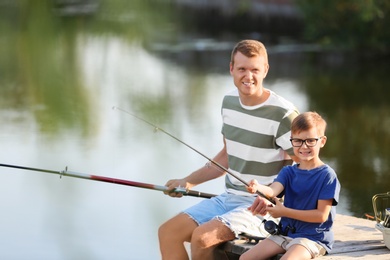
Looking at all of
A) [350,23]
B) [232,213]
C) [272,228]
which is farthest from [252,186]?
[350,23]

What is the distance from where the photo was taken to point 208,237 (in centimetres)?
420

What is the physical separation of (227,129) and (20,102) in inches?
298

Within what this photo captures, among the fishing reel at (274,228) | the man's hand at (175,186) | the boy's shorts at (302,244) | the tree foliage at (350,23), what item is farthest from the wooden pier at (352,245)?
the tree foliage at (350,23)

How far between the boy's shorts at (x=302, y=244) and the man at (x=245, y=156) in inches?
9.3

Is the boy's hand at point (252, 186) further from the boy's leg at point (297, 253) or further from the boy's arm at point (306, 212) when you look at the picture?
the boy's leg at point (297, 253)

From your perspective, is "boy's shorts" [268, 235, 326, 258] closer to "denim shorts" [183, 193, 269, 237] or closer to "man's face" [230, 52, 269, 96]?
"denim shorts" [183, 193, 269, 237]

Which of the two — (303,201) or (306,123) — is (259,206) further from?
(306,123)

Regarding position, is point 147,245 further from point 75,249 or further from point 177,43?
point 177,43

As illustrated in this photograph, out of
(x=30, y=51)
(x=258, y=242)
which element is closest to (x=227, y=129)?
(x=258, y=242)

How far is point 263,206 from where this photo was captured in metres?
3.95

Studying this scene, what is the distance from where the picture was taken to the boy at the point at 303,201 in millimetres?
3941

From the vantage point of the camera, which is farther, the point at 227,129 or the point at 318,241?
the point at 227,129

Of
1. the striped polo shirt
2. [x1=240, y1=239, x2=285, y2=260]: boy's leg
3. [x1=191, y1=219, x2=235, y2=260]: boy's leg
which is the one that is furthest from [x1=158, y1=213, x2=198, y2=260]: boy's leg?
[x1=240, y1=239, x2=285, y2=260]: boy's leg

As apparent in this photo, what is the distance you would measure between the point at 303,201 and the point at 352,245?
1.17 feet
